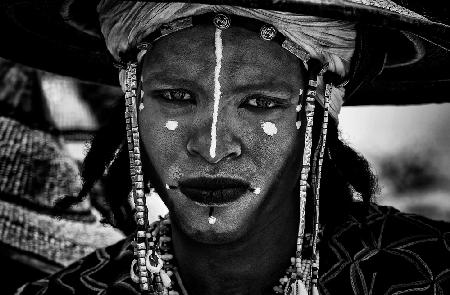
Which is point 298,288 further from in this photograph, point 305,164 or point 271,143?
point 271,143

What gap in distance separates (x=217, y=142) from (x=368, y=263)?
2.90 feet

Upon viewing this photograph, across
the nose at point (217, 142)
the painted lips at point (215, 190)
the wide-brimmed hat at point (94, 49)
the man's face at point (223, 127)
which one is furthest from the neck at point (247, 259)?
the wide-brimmed hat at point (94, 49)

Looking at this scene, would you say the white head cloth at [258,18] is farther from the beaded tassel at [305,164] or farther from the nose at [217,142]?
the nose at [217,142]

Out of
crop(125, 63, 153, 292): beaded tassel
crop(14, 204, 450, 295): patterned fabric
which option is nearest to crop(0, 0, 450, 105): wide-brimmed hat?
crop(125, 63, 153, 292): beaded tassel

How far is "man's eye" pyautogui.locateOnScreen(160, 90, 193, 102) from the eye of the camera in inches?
109

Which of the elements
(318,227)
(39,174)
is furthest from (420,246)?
(39,174)

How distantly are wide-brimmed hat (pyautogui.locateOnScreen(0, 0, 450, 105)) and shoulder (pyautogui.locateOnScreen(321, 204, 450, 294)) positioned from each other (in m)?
0.59

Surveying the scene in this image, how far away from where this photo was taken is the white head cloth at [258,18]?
271cm

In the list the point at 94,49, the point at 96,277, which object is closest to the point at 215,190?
the point at 96,277

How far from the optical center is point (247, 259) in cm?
297

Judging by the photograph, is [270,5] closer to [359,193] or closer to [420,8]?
[420,8]

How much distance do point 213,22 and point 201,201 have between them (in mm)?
652

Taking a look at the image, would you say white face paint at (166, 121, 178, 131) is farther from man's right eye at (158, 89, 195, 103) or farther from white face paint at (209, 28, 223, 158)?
white face paint at (209, 28, 223, 158)

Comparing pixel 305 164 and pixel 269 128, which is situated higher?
pixel 269 128
